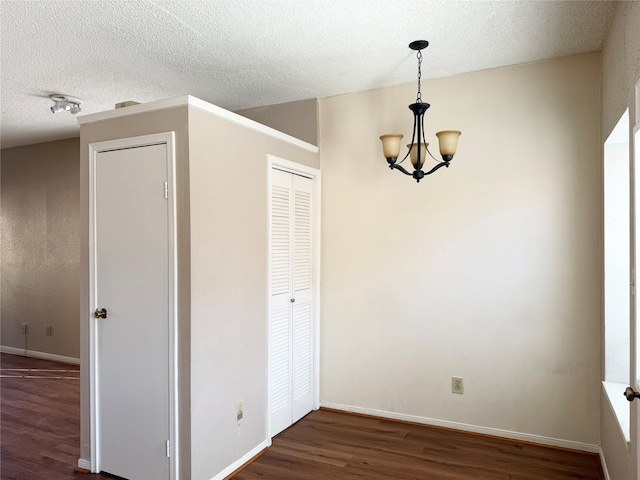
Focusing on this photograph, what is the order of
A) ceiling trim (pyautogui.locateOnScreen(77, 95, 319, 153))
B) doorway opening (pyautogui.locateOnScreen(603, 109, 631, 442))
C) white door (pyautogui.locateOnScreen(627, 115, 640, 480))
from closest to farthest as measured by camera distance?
white door (pyautogui.locateOnScreen(627, 115, 640, 480)), ceiling trim (pyautogui.locateOnScreen(77, 95, 319, 153)), doorway opening (pyautogui.locateOnScreen(603, 109, 631, 442))

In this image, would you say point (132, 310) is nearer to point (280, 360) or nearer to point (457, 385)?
point (280, 360)

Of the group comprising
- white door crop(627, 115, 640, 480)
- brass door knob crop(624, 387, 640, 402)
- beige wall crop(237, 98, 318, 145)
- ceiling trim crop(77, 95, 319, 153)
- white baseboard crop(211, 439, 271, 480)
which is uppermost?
beige wall crop(237, 98, 318, 145)

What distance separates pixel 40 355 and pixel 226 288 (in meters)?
4.04

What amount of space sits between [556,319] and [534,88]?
1518mm

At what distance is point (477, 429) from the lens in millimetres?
3365

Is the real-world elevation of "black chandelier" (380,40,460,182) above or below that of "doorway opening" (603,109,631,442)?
above

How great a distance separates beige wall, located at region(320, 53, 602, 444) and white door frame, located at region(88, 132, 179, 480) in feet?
4.94

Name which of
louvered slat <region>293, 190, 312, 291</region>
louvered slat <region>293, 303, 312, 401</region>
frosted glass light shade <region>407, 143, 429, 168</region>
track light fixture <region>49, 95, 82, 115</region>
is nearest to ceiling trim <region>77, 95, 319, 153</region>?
louvered slat <region>293, 190, 312, 291</region>

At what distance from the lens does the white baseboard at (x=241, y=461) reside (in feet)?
9.16

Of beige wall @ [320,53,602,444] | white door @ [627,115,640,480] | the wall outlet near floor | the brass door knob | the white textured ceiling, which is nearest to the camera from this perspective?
the brass door knob

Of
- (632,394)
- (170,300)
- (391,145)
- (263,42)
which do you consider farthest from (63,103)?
(632,394)

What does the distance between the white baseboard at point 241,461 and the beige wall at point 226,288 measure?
0.10 ft

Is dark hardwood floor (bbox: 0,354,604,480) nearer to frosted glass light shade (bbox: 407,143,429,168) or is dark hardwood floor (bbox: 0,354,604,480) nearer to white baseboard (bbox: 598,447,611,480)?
white baseboard (bbox: 598,447,611,480)

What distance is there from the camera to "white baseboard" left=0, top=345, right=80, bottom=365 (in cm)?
543
